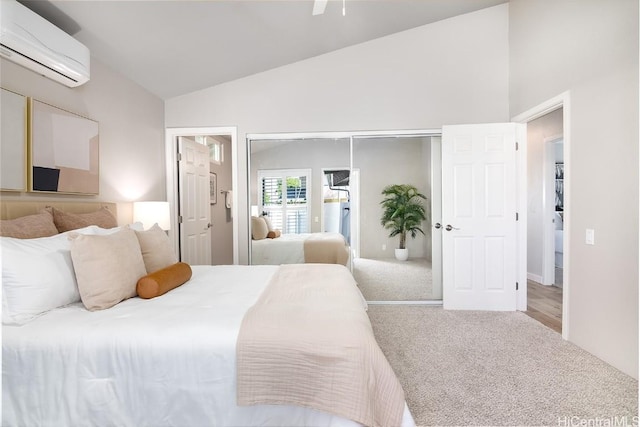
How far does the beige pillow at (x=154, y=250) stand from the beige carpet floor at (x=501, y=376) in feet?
6.03

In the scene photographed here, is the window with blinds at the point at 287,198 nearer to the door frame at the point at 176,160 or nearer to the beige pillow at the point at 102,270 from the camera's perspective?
the door frame at the point at 176,160

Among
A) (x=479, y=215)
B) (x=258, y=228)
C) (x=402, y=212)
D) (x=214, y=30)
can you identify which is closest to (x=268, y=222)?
(x=258, y=228)

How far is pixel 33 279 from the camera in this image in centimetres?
143

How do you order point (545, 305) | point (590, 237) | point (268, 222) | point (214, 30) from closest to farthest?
point (590, 237) → point (214, 30) → point (545, 305) → point (268, 222)

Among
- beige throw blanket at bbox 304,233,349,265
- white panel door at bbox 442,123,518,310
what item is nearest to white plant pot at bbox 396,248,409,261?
white panel door at bbox 442,123,518,310

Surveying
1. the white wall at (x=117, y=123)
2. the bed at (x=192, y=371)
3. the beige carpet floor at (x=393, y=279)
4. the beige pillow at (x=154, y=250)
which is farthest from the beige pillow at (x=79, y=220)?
the beige carpet floor at (x=393, y=279)

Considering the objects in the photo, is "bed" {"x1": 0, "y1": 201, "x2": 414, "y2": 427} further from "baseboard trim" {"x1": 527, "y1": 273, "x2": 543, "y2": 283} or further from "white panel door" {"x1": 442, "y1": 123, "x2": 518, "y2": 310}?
"baseboard trim" {"x1": 527, "y1": 273, "x2": 543, "y2": 283}

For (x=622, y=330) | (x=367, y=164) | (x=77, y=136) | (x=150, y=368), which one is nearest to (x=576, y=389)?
(x=622, y=330)

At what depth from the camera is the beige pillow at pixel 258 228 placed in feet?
Result: 12.6

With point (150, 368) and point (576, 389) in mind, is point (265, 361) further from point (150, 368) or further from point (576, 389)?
point (576, 389)

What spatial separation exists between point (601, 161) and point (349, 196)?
7.72ft

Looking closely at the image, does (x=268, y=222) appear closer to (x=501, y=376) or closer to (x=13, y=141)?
(x=13, y=141)

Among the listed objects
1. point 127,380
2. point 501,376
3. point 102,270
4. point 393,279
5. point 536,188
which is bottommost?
point 501,376

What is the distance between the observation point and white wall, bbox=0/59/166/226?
81.5 inches
